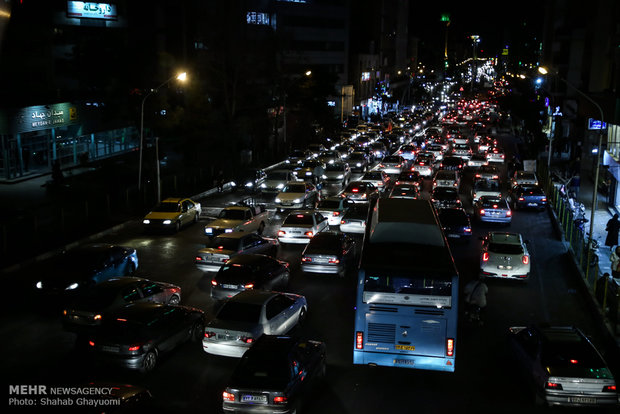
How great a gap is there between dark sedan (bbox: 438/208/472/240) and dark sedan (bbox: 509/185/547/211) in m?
8.60

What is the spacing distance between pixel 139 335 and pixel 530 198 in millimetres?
26044

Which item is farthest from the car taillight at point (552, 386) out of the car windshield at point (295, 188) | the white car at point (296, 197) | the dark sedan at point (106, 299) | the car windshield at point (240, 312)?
the car windshield at point (295, 188)

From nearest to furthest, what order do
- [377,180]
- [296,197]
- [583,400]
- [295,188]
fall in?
[583,400] < [296,197] < [295,188] < [377,180]

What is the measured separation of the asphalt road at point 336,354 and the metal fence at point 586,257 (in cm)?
54

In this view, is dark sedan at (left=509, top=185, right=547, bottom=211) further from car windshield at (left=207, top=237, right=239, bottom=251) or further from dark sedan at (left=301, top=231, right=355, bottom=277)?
car windshield at (left=207, top=237, right=239, bottom=251)

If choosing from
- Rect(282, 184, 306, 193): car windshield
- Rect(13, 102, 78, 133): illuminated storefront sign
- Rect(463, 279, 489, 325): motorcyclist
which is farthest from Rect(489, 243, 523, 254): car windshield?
Rect(13, 102, 78, 133): illuminated storefront sign

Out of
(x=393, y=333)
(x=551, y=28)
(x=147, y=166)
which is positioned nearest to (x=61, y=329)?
(x=393, y=333)

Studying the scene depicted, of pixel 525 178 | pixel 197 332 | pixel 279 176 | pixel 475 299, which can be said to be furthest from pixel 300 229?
pixel 525 178

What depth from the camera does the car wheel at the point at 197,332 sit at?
1524 centimetres

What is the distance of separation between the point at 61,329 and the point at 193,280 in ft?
17.7

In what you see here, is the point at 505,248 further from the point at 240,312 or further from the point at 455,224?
the point at 240,312

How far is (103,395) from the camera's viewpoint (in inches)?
383

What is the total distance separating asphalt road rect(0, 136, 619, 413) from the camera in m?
12.5

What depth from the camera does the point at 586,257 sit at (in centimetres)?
2294
